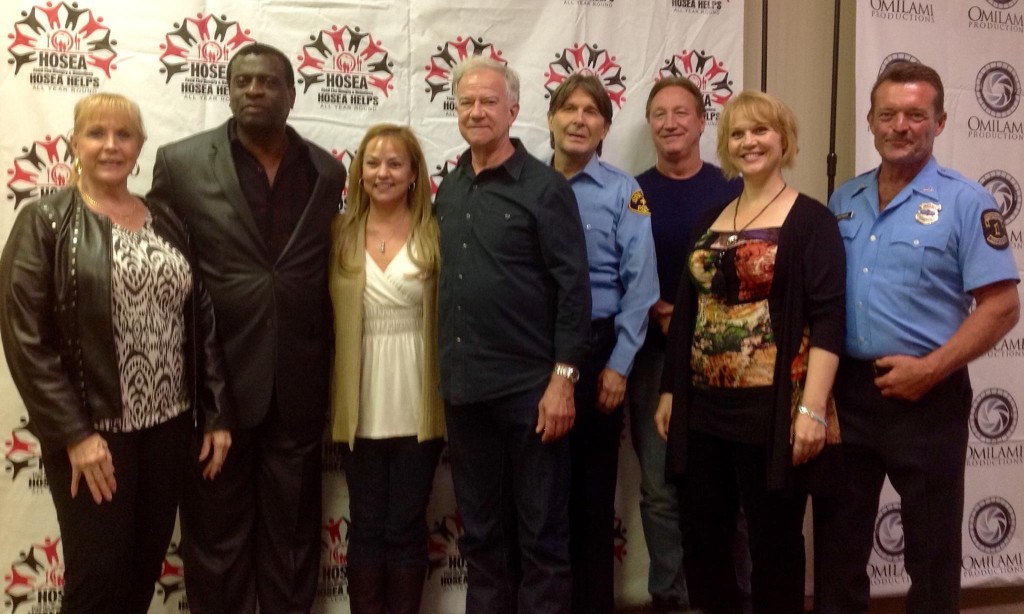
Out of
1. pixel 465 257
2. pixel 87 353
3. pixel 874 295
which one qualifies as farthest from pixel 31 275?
pixel 874 295

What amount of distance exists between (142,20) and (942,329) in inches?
99.7

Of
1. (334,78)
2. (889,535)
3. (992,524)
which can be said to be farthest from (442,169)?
(992,524)

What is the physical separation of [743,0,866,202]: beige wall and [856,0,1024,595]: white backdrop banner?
19 centimetres

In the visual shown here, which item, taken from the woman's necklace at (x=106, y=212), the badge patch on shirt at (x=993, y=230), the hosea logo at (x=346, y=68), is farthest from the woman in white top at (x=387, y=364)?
the badge patch on shirt at (x=993, y=230)

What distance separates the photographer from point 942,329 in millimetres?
1820

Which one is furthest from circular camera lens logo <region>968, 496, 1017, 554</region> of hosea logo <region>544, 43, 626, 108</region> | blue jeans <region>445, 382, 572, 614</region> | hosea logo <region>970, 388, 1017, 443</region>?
hosea logo <region>544, 43, 626, 108</region>

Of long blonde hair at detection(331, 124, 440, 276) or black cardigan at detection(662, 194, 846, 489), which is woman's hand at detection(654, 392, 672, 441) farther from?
long blonde hair at detection(331, 124, 440, 276)

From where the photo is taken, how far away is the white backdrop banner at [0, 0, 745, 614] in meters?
2.23

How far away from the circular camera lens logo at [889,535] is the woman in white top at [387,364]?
68.8 inches

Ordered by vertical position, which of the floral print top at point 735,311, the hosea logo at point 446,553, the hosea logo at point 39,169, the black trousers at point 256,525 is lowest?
the hosea logo at point 446,553

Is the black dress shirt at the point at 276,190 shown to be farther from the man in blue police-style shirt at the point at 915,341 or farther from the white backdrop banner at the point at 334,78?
the man in blue police-style shirt at the point at 915,341

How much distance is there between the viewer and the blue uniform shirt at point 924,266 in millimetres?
1784

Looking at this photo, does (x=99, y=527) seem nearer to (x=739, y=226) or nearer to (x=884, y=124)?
(x=739, y=226)

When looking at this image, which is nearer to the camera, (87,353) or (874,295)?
(87,353)
